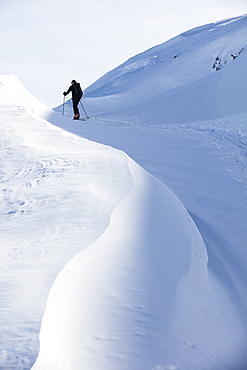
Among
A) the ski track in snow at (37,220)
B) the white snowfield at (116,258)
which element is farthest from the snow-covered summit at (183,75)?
the ski track in snow at (37,220)

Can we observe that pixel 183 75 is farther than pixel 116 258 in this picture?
Yes

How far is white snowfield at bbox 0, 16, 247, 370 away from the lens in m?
2.34

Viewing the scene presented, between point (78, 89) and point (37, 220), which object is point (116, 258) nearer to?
point (37, 220)

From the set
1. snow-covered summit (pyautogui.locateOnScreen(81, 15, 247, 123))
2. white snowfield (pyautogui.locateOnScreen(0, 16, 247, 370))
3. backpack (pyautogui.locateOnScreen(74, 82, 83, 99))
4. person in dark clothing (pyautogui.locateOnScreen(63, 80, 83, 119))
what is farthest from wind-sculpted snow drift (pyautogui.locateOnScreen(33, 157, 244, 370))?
backpack (pyautogui.locateOnScreen(74, 82, 83, 99))

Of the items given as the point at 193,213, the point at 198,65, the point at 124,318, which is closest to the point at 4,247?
the point at 124,318

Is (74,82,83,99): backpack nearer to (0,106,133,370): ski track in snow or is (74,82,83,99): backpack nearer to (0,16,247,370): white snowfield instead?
(0,16,247,370): white snowfield

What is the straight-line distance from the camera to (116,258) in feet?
10.1

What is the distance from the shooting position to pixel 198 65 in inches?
965

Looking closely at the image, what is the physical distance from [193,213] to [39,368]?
3.57 meters

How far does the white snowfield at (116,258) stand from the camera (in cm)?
234

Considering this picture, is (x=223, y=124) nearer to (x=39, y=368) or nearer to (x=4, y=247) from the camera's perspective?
(x=4, y=247)

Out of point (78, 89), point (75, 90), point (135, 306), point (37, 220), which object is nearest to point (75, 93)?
point (75, 90)

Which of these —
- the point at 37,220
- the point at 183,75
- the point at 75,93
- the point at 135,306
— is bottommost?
the point at 135,306

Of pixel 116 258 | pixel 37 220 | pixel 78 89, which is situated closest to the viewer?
pixel 116 258
